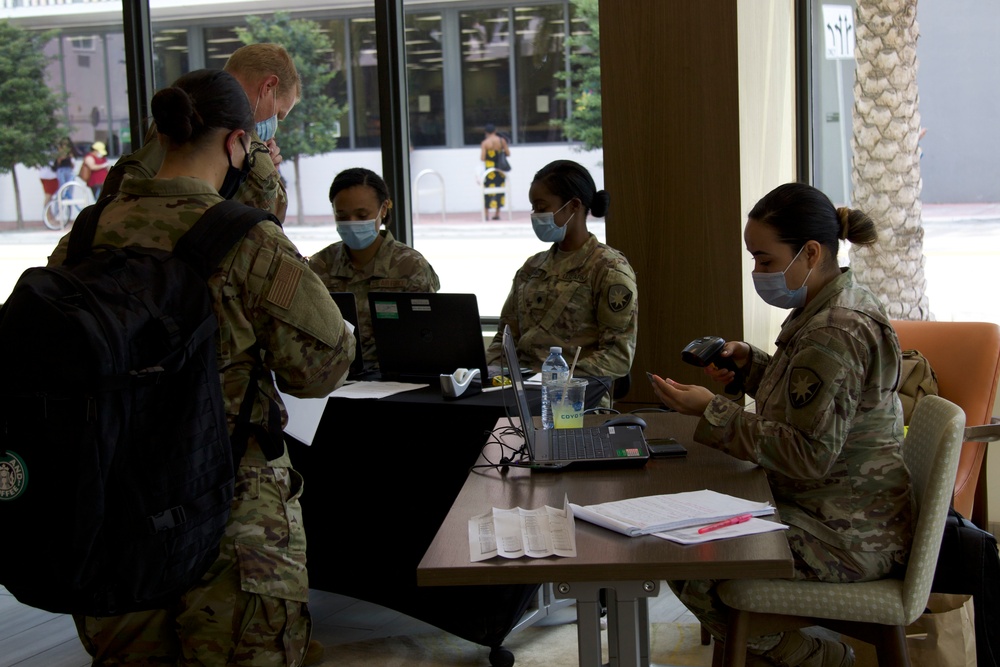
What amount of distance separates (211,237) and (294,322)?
20 cm

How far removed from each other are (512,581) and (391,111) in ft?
12.8

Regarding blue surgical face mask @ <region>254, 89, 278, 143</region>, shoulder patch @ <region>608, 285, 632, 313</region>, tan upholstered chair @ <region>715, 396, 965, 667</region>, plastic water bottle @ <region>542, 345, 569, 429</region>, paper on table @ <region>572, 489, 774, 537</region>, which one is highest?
blue surgical face mask @ <region>254, 89, 278, 143</region>

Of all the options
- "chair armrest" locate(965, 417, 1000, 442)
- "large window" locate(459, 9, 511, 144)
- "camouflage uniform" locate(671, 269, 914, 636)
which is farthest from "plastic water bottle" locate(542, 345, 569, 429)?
"large window" locate(459, 9, 511, 144)

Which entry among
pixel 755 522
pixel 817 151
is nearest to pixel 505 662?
pixel 755 522

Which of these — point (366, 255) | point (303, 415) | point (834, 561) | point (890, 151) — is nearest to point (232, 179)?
point (303, 415)

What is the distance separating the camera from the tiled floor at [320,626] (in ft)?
10.4

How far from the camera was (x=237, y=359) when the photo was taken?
172 cm

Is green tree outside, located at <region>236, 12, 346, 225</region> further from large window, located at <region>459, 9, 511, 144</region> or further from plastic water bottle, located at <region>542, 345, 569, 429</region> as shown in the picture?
plastic water bottle, located at <region>542, 345, 569, 429</region>

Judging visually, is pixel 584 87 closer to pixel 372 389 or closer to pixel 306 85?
pixel 306 85

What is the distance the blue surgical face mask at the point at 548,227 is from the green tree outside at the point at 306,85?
2123 mm

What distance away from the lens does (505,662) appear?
2904mm

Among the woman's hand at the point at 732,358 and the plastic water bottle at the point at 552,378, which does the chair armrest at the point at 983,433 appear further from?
the plastic water bottle at the point at 552,378

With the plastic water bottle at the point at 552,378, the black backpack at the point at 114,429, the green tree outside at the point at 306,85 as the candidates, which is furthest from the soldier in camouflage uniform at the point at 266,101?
the green tree outside at the point at 306,85

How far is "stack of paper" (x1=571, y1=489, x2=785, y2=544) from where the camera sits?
170cm
